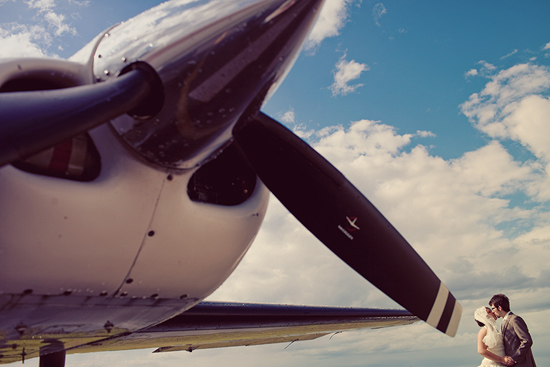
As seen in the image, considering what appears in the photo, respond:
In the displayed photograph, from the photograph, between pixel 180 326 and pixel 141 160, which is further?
pixel 180 326

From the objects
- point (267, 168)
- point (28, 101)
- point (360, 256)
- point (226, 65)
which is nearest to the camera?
point (28, 101)

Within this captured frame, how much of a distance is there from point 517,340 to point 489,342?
409mm

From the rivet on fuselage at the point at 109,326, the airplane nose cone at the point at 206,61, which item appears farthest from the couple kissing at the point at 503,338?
the airplane nose cone at the point at 206,61

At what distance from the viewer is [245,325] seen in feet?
25.5

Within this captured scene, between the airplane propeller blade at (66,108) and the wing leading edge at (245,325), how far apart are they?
14.0ft

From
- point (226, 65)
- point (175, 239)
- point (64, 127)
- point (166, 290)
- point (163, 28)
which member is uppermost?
point (163, 28)

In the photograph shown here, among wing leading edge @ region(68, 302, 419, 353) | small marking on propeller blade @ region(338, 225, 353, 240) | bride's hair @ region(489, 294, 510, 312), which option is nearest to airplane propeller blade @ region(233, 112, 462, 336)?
small marking on propeller blade @ region(338, 225, 353, 240)

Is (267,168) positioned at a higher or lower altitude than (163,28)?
lower

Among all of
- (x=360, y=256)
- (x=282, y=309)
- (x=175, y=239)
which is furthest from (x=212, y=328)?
(x=175, y=239)

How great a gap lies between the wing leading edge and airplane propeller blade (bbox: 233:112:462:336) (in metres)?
3.31

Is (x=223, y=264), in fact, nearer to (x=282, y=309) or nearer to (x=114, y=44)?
(x=114, y=44)

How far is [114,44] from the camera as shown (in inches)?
129

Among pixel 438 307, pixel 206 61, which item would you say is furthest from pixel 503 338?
pixel 206 61

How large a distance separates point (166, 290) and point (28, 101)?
1800mm
